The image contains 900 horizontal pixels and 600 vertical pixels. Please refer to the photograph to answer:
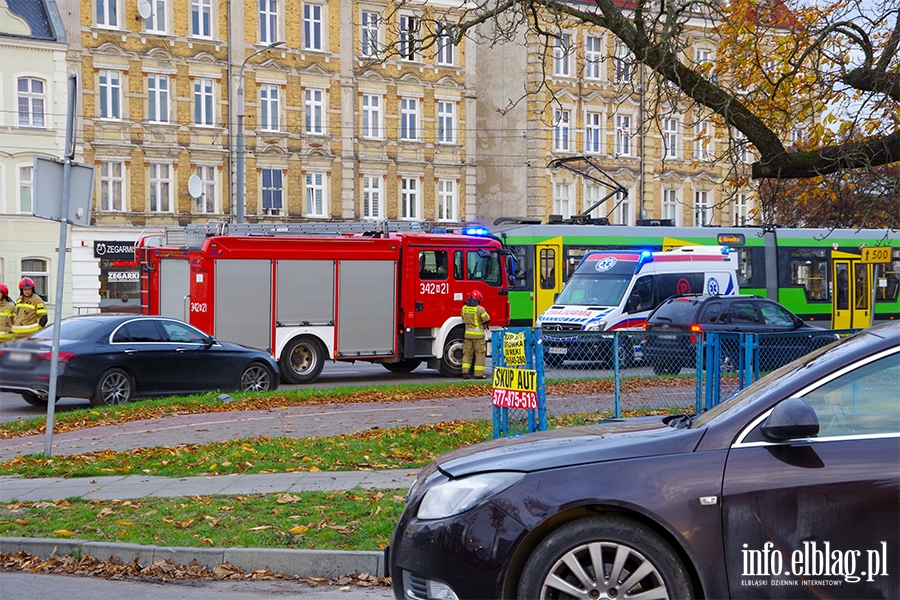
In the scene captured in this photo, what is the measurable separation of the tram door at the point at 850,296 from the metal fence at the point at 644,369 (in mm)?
22439

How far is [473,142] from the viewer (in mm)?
50469

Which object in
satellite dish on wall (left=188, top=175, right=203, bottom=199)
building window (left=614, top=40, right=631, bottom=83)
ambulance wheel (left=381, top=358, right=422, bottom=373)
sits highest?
satellite dish on wall (left=188, top=175, right=203, bottom=199)

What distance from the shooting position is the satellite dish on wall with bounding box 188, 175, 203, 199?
4344 cm

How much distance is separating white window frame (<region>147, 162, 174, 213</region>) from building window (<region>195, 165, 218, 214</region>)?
3.81 feet

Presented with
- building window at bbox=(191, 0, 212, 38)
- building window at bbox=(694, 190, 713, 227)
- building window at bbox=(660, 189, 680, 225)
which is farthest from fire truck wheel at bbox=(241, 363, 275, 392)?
building window at bbox=(694, 190, 713, 227)

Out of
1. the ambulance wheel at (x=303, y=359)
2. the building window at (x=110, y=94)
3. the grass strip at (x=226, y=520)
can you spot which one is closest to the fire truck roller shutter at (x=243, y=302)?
the ambulance wheel at (x=303, y=359)

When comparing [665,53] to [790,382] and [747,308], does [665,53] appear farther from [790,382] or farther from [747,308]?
[747,308]

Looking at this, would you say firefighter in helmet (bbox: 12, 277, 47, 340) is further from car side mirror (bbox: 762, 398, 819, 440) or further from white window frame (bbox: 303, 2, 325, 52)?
white window frame (bbox: 303, 2, 325, 52)

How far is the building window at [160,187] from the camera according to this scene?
43562 millimetres

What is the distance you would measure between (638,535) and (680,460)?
0.39 meters

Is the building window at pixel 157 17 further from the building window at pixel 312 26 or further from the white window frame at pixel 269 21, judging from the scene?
the building window at pixel 312 26

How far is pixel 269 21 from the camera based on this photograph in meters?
45.4

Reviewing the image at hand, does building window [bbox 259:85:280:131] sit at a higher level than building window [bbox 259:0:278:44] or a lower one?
lower

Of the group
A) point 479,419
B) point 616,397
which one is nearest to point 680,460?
point 616,397
